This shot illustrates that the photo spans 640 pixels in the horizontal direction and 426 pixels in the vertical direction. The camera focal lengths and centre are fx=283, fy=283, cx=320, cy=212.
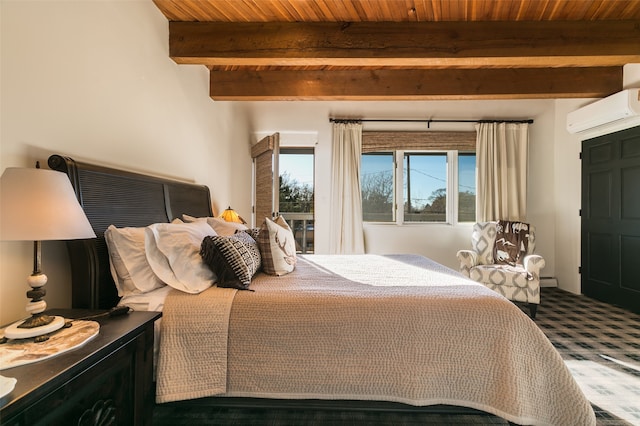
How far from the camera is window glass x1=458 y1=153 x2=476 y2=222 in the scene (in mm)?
4266

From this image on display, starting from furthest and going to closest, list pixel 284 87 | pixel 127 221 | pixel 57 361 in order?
1. pixel 284 87
2. pixel 127 221
3. pixel 57 361

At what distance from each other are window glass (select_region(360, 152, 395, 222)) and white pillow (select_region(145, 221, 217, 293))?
312 centimetres

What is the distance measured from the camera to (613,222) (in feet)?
10.8

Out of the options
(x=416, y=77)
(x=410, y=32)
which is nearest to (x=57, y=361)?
(x=410, y=32)

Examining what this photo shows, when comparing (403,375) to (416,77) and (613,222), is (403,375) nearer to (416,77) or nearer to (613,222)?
(416,77)

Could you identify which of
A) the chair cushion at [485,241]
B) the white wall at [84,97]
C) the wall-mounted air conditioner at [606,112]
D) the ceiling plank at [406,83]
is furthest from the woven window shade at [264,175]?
the wall-mounted air conditioner at [606,112]

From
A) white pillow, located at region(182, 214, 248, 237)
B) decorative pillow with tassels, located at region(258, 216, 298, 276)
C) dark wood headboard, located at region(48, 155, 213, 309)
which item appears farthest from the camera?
white pillow, located at region(182, 214, 248, 237)

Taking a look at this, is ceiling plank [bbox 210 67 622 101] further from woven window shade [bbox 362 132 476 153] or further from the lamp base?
the lamp base

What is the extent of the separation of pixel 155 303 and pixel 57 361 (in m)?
0.54

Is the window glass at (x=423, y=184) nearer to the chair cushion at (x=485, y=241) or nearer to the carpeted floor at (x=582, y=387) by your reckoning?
the chair cushion at (x=485, y=241)

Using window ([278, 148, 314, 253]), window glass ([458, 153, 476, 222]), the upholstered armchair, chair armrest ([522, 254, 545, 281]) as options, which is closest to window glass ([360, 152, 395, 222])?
window ([278, 148, 314, 253])

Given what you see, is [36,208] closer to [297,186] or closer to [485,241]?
[297,186]

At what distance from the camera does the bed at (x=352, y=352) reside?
1.27 meters

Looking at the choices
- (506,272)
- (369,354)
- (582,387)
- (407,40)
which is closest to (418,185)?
(506,272)
